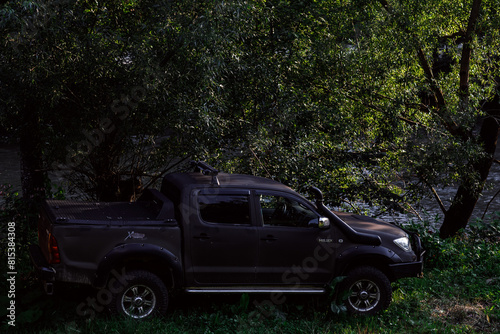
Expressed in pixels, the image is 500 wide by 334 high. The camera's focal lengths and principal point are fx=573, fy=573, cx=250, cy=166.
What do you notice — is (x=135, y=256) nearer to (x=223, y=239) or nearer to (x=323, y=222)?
(x=223, y=239)

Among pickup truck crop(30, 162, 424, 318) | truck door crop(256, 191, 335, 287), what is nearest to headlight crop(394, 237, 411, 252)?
pickup truck crop(30, 162, 424, 318)

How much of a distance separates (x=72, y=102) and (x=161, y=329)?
156 inches

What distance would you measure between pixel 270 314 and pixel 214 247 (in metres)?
1.12

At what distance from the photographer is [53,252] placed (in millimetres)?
6273

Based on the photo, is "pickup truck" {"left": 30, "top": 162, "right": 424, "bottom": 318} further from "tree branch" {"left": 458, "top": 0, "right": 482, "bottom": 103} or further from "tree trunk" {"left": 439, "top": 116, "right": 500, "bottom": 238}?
"tree trunk" {"left": 439, "top": 116, "right": 500, "bottom": 238}

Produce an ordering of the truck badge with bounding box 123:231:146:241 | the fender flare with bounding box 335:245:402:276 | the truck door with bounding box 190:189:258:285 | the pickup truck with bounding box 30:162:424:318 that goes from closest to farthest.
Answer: the pickup truck with bounding box 30:162:424:318, the truck badge with bounding box 123:231:146:241, the truck door with bounding box 190:189:258:285, the fender flare with bounding box 335:245:402:276

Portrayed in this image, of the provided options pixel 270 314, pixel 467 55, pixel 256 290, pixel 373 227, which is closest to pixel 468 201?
pixel 467 55

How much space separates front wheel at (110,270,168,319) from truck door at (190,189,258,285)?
0.48m

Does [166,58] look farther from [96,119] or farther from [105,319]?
[105,319]

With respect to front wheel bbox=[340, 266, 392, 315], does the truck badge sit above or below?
above

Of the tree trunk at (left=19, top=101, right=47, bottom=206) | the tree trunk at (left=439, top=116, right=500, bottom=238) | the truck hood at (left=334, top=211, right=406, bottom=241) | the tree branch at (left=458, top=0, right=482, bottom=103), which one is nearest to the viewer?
the truck hood at (left=334, top=211, right=406, bottom=241)

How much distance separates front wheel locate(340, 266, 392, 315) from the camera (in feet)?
23.6

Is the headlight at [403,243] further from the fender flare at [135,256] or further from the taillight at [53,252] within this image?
Answer: the taillight at [53,252]

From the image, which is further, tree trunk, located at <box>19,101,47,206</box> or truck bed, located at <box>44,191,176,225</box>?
tree trunk, located at <box>19,101,47,206</box>
